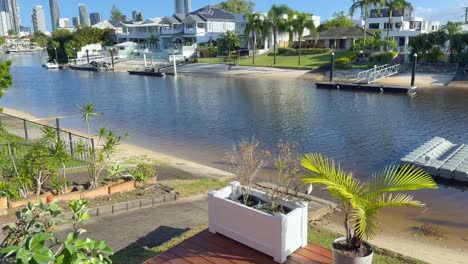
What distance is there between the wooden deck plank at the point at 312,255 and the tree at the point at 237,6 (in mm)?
116603

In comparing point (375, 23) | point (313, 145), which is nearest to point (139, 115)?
point (313, 145)

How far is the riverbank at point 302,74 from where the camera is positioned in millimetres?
43156

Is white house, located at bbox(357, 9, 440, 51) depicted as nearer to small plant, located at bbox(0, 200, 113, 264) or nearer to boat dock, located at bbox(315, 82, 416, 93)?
boat dock, located at bbox(315, 82, 416, 93)

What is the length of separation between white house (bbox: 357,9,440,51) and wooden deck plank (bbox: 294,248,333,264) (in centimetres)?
6160

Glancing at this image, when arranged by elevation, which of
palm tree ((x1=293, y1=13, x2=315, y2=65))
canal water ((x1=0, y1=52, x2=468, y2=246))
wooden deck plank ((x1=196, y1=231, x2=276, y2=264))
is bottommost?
canal water ((x1=0, y1=52, x2=468, y2=246))

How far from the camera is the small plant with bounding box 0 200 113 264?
3.60 metres

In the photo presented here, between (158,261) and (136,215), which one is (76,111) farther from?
(158,261)

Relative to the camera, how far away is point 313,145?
2130 cm

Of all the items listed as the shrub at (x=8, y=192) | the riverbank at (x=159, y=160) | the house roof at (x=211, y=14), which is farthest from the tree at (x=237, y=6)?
the shrub at (x=8, y=192)

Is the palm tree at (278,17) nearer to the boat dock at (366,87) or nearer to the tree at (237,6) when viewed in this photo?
the boat dock at (366,87)

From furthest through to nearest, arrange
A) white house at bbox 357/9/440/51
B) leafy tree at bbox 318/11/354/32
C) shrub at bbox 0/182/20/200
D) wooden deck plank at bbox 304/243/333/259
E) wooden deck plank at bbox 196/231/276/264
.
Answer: leafy tree at bbox 318/11/354/32
white house at bbox 357/9/440/51
shrub at bbox 0/182/20/200
wooden deck plank at bbox 304/243/333/259
wooden deck plank at bbox 196/231/276/264

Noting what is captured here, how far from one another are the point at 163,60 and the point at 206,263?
7425 centimetres

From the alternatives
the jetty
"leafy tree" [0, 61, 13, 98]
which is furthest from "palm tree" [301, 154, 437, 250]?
"leafy tree" [0, 61, 13, 98]

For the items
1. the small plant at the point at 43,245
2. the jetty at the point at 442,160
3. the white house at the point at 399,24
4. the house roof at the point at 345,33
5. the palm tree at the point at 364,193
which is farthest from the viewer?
the house roof at the point at 345,33
